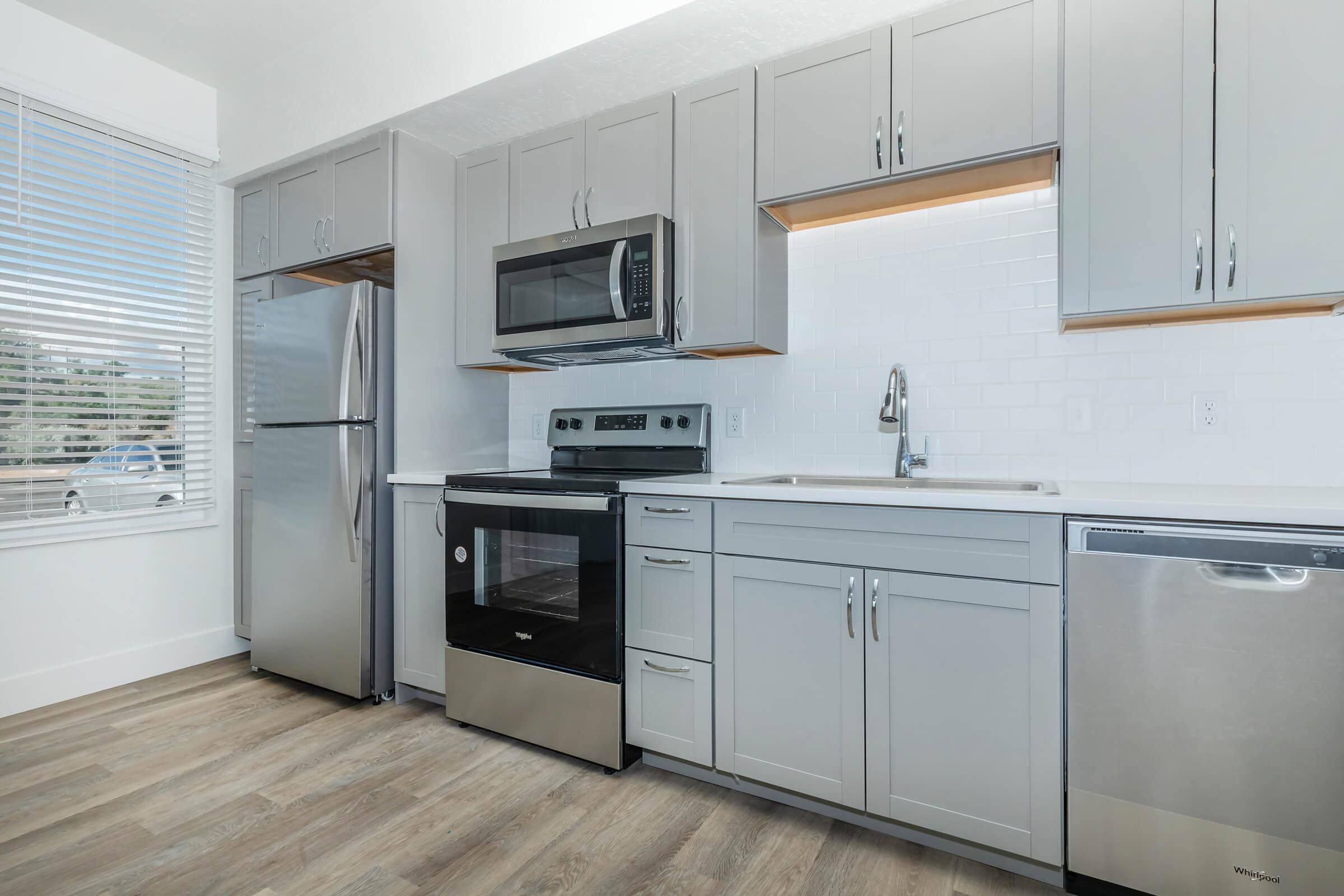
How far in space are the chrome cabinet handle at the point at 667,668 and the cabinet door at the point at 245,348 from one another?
243 centimetres

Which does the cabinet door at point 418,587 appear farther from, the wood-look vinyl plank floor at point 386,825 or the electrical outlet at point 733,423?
the electrical outlet at point 733,423

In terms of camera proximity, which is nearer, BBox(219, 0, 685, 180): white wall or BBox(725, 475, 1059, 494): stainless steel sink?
BBox(725, 475, 1059, 494): stainless steel sink

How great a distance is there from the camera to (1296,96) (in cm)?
159

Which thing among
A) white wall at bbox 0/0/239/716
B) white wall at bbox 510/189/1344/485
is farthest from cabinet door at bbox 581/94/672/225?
white wall at bbox 0/0/239/716

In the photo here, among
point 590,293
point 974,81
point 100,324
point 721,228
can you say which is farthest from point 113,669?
point 974,81

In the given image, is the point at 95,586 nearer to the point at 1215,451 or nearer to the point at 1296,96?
the point at 1215,451

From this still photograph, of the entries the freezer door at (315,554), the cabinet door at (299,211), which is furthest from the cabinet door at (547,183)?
the freezer door at (315,554)

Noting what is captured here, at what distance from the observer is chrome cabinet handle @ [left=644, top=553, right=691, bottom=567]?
2.05m

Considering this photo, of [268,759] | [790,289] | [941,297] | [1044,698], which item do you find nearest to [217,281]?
[268,759]

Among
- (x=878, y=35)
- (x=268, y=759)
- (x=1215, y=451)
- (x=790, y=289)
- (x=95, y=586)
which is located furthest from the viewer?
(x=95, y=586)

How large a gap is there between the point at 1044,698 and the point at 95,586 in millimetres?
3704

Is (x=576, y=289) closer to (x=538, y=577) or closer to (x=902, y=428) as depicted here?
(x=538, y=577)

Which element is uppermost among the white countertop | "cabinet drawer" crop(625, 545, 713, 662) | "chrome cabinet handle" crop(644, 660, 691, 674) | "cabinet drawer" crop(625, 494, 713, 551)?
the white countertop

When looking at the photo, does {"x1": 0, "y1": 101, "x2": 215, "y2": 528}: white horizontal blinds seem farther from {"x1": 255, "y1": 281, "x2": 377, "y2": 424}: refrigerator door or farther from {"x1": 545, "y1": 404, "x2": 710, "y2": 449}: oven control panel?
{"x1": 545, "y1": 404, "x2": 710, "y2": 449}: oven control panel
